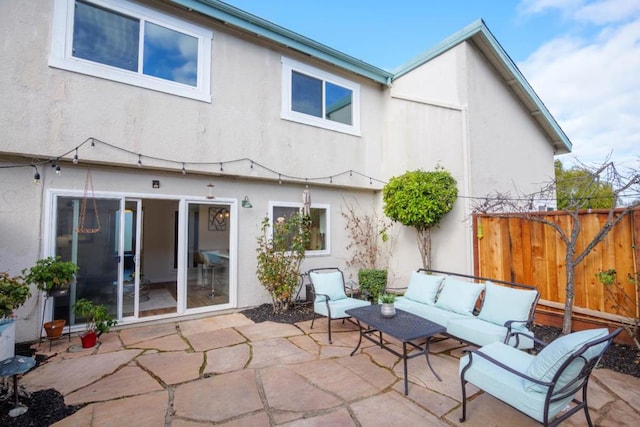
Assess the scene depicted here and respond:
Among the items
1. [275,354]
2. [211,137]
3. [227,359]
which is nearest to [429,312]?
[275,354]

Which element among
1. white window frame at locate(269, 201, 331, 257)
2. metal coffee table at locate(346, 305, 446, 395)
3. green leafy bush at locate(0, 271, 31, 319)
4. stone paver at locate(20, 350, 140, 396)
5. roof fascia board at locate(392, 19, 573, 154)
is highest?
roof fascia board at locate(392, 19, 573, 154)

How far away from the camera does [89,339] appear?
4605mm

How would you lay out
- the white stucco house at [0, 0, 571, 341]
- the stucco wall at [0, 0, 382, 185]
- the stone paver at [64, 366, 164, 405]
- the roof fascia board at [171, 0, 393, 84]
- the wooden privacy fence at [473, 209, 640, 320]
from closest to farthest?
1. the stone paver at [64, 366, 164, 405]
2. the wooden privacy fence at [473, 209, 640, 320]
3. the stucco wall at [0, 0, 382, 185]
4. the white stucco house at [0, 0, 571, 341]
5. the roof fascia board at [171, 0, 393, 84]

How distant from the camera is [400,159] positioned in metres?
8.23

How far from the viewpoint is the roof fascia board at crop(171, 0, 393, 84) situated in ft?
19.7

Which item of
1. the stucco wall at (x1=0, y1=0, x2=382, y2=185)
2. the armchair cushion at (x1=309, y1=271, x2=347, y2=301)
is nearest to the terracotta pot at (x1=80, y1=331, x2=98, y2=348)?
the stucco wall at (x1=0, y1=0, x2=382, y2=185)

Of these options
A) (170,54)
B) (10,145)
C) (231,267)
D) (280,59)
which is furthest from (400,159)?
(10,145)

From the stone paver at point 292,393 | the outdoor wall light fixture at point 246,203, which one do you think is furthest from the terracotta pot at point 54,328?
the outdoor wall light fixture at point 246,203

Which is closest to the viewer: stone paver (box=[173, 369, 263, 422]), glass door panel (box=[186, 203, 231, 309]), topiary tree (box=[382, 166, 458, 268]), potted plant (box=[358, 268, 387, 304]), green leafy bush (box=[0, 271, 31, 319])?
stone paver (box=[173, 369, 263, 422])

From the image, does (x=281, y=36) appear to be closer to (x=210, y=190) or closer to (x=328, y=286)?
(x=210, y=190)

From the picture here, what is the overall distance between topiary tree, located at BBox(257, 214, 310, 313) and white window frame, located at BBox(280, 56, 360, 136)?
2480mm

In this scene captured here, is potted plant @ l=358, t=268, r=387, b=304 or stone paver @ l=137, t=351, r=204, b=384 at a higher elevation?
potted plant @ l=358, t=268, r=387, b=304

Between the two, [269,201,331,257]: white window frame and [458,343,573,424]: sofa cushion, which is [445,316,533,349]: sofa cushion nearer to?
[458,343,573,424]: sofa cushion

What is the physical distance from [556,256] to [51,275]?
26.7ft
